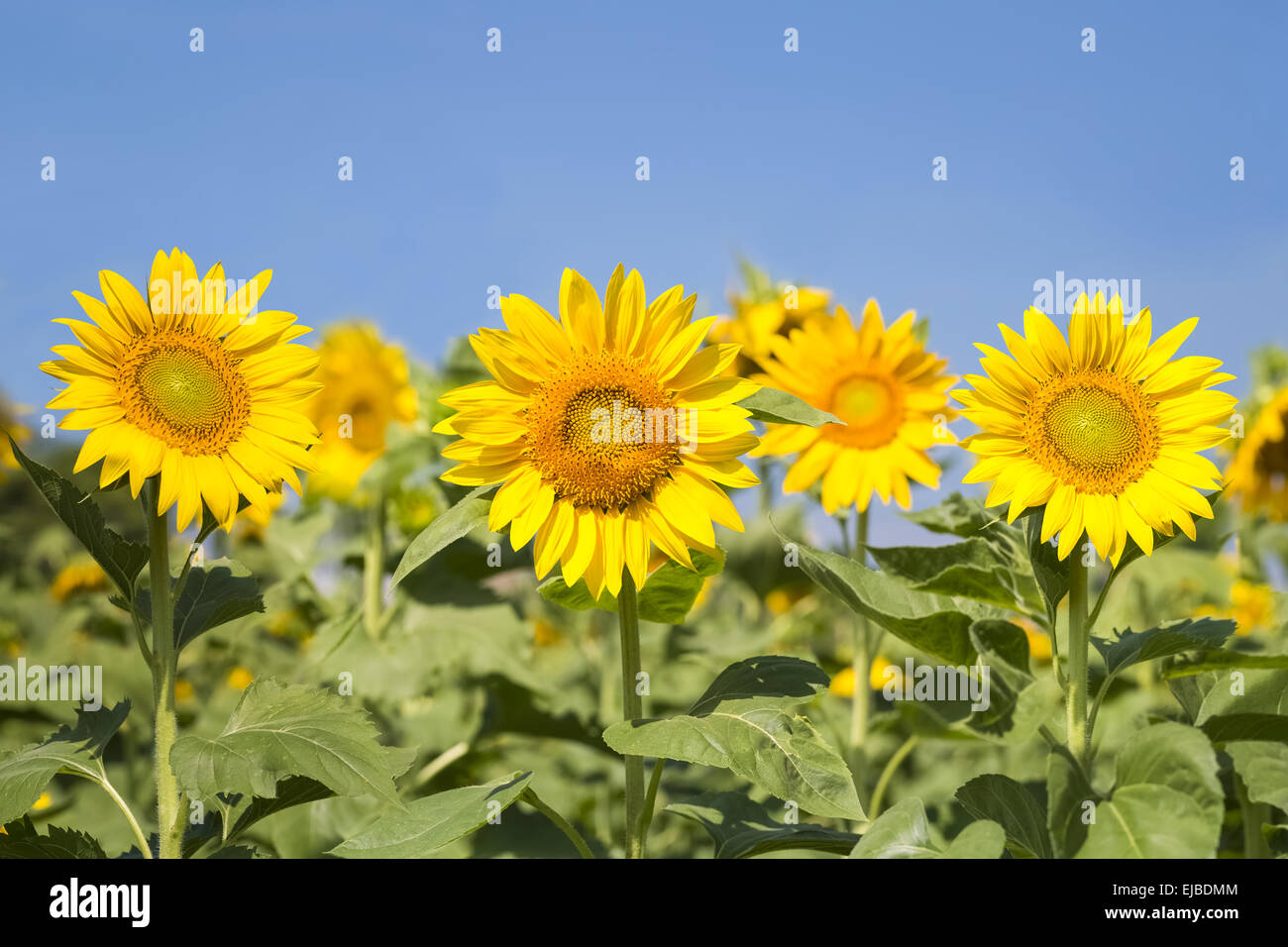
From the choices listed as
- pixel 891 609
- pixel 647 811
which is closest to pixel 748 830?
pixel 647 811

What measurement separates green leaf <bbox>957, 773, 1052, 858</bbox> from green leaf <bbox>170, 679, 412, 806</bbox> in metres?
0.98

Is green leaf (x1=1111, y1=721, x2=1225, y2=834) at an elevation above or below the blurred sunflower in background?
below

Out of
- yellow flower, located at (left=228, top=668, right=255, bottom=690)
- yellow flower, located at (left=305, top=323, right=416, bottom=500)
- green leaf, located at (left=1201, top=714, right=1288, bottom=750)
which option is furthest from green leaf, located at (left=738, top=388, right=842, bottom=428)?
yellow flower, located at (left=228, top=668, right=255, bottom=690)

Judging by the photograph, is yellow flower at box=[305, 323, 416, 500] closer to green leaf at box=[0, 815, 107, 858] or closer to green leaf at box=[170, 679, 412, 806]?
green leaf at box=[0, 815, 107, 858]

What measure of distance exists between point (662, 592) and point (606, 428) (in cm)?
48

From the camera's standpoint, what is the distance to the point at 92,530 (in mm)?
2025

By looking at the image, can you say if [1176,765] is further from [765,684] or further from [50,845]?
[50,845]

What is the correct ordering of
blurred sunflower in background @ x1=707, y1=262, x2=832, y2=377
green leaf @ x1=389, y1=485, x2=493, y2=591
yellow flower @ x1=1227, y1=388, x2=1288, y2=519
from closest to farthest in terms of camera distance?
green leaf @ x1=389, y1=485, x2=493, y2=591 → blurred sunflower in background @ x1=707, y1=262, x2=832, y2=377 → yellow flower @ x1=1227, y1=388, x2=1288, y2=519

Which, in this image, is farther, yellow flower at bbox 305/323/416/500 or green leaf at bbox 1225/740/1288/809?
yellow flower at bbox 305/323/416/500

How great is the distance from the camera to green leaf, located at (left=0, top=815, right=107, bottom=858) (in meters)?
2.12

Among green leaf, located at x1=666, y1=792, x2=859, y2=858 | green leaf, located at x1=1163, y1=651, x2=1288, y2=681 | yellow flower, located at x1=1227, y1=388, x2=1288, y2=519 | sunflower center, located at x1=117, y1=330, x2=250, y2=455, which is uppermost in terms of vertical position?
yellow flower, located at x1=1227, y1=388, x2=1288, y2=519

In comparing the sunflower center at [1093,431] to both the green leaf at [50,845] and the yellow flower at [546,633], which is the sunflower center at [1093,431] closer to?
the green leaf at [50,845]
